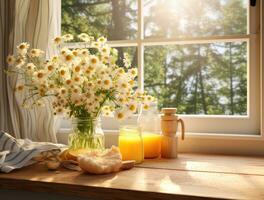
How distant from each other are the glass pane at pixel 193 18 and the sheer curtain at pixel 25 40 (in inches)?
18.5

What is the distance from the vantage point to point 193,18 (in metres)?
1.54

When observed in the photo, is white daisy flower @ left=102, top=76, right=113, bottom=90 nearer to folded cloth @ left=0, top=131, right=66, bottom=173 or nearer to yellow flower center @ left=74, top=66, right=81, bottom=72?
yellow flower center @ left=74, top=66, right=81, bottom=72

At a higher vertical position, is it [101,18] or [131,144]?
[101,18]

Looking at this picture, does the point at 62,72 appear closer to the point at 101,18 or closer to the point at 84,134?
the point at 84,134

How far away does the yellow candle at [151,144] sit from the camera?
1.26m

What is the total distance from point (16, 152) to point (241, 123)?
0.92 meters

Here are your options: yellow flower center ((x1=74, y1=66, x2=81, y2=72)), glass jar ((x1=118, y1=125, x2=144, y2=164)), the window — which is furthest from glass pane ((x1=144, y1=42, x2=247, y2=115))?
yellow flower center ((x1=74, y1=66, x2=81, y2=72))

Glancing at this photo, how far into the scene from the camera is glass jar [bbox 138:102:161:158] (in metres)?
1.27

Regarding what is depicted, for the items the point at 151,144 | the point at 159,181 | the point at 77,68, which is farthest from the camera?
the point at 151,144

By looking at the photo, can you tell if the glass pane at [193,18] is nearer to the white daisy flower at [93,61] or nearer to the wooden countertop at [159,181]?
the white daisy flower at [93,61]

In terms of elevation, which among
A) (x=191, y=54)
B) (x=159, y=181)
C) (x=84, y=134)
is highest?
(x=191, y=54)

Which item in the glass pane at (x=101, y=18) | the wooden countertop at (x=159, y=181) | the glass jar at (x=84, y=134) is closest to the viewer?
the wooden countertop at (x=159, y=181)

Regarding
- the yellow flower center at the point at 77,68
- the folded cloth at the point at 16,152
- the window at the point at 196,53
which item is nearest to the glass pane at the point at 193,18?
the window at the point at 196,53

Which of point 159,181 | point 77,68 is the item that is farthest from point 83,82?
point 159,181
